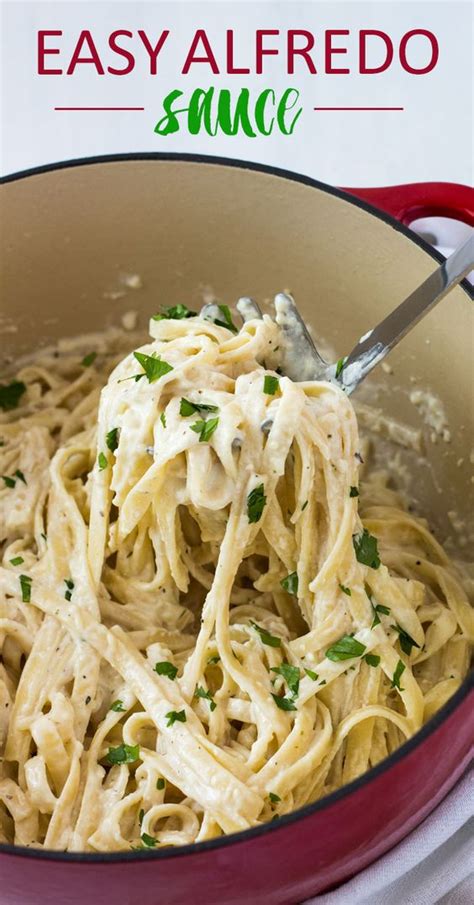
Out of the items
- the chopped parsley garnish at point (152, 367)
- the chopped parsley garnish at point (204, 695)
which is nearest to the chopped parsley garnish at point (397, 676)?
the chopped parsley garnish at point (204, 695)

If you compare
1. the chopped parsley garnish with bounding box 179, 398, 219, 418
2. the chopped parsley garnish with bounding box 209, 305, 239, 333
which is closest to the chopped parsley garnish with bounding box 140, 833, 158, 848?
the chopped parsley garnish with bounding box 179, 398, 219, 418

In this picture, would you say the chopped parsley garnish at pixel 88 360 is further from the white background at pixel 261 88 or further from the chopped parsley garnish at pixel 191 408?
the white background at pixel 261 88

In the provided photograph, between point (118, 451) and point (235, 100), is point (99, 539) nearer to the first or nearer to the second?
point (118, 451)

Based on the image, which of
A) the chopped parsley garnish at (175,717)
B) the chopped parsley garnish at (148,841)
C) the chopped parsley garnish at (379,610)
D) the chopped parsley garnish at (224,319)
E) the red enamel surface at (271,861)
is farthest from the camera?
the chopped parsley garnish at (224,319)

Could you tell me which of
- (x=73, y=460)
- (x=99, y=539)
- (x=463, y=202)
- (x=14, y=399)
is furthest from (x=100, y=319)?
(x=463, y=202)

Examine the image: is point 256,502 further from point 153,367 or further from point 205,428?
point 153,367

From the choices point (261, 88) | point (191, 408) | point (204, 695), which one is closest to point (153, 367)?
point (191, 408)
